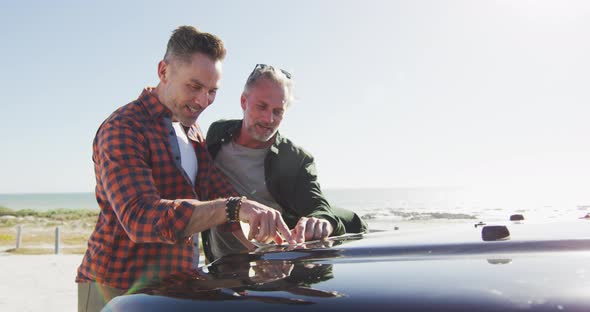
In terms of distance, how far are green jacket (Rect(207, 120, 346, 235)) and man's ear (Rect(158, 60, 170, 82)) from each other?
95 centimetres

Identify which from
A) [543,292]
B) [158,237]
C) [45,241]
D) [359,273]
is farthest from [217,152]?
[45,241]

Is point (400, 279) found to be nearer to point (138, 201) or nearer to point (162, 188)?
point (138, 201)

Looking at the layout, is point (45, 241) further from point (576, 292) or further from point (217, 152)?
point (576, 292)

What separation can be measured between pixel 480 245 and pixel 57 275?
373 inches

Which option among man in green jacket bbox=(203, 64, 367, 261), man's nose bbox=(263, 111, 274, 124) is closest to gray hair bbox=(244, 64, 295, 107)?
man in green jacket bbox=(203, 64, 367, 261)

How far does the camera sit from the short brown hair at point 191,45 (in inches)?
85.4

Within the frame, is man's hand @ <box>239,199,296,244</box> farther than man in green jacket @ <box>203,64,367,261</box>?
No

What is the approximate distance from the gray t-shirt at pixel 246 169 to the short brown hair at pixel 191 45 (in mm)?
1019

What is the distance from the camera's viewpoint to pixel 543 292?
0.78m

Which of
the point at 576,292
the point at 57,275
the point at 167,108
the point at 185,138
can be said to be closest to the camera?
the point at 576,292

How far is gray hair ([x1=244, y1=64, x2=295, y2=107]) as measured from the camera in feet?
10.4

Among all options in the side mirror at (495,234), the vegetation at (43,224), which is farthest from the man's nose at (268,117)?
the vegetation at (43,224)

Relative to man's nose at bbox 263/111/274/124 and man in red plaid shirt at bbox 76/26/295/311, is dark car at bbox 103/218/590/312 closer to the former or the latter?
man in red plaid shirt at bbox 76/26/295/311

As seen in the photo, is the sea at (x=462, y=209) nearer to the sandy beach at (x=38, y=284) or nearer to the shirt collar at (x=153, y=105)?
the shirt collar at (x=153, y=105)
